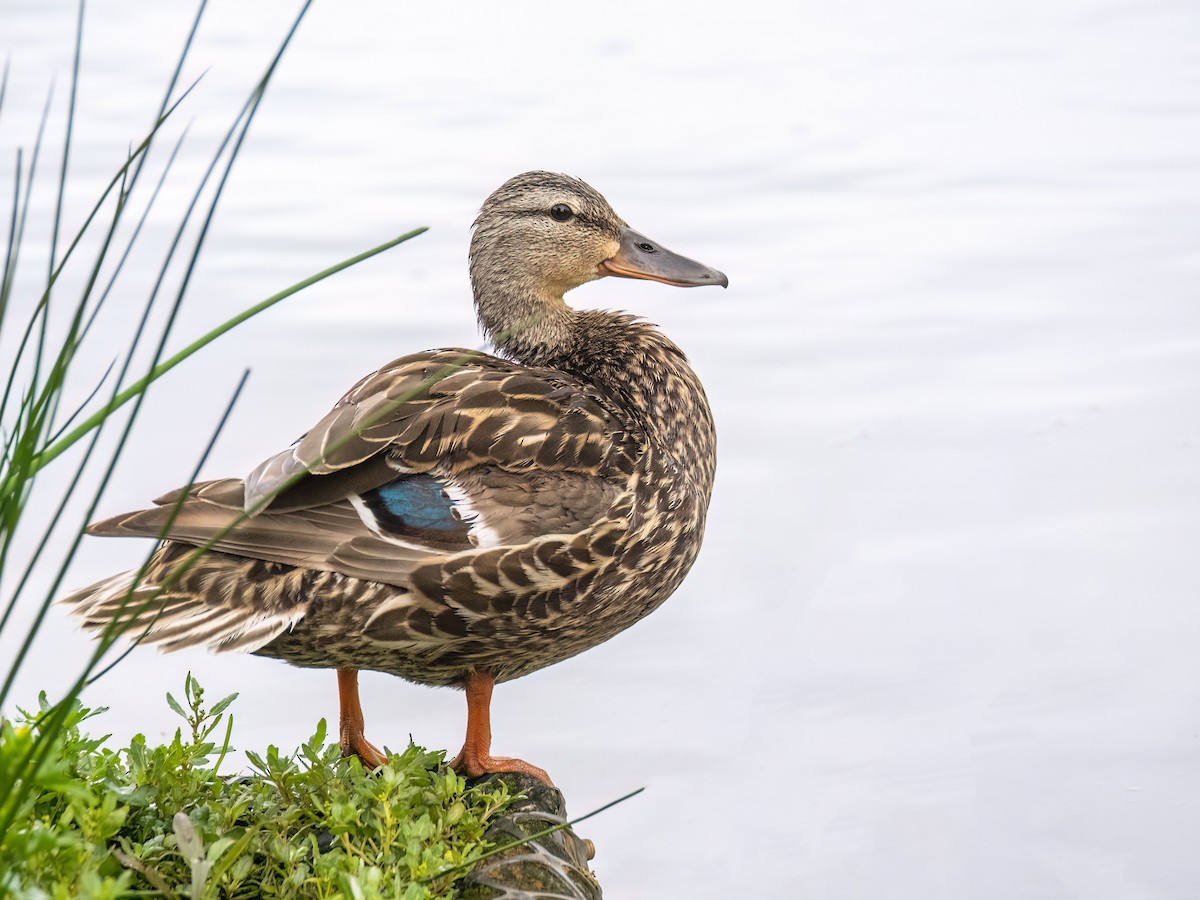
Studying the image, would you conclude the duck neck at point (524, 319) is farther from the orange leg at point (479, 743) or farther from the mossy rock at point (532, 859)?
the mossy rock at point (532, 859)

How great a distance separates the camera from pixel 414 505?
9.97 ft

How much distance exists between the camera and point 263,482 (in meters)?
2.95

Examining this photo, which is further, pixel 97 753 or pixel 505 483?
pixel 505 483

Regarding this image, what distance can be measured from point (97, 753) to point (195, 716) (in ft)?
0.69

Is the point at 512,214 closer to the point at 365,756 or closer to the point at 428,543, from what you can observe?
the point at 428,543

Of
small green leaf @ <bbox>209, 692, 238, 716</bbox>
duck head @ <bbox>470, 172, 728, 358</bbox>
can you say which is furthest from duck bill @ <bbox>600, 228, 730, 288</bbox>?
small green leaf @ <bbox>209, 692, 238, 716</bbox>

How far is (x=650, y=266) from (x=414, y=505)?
121cm

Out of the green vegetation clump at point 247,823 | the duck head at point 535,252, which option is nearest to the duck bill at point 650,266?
the duck head at point 535,252

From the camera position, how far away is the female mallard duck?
2871 mm

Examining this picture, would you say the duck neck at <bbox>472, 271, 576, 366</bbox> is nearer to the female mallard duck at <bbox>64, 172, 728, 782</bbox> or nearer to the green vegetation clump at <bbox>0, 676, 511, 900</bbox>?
the female mallard duck at <bbox>64, 172, 728, 782</bbox>

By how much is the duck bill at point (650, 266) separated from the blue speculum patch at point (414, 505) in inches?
43.0

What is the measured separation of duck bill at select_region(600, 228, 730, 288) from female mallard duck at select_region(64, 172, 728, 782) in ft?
1.35

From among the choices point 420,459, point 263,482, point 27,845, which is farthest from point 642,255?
point 27,845

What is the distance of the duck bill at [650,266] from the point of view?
12.9 feet
